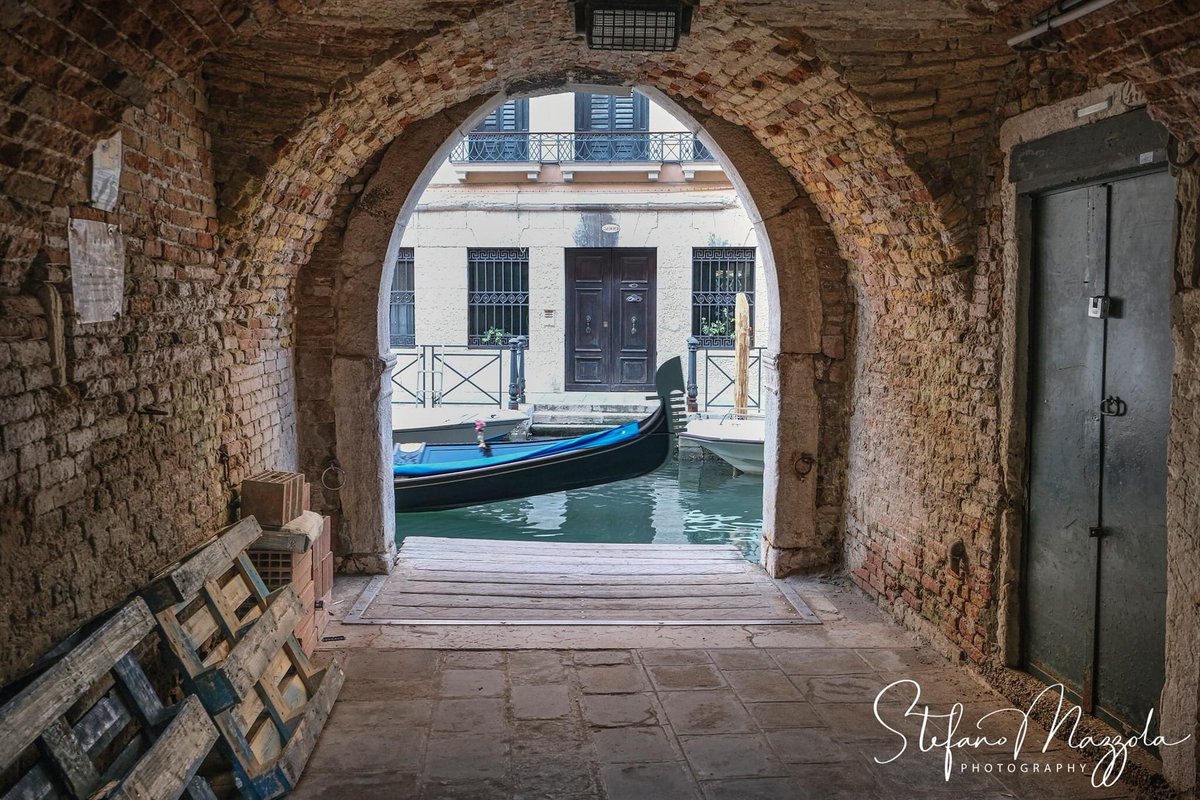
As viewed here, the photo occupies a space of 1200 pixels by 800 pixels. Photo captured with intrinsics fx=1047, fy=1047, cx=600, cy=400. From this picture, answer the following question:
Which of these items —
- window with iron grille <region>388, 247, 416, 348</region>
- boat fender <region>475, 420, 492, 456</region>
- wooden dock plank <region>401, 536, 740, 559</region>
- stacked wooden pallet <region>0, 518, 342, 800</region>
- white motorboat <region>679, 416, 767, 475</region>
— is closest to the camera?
stacked wooden pallet <region>0, 518, 342, 800</region>

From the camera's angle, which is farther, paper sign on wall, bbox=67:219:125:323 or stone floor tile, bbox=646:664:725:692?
stone floor tile, bbox=646:664:725:692

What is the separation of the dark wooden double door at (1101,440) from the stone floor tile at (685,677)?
1.19 meters

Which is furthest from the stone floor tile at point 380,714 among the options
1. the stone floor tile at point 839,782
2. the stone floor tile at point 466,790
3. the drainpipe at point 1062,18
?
the drainpipe at point 1062,18

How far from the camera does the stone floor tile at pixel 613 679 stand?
401cm

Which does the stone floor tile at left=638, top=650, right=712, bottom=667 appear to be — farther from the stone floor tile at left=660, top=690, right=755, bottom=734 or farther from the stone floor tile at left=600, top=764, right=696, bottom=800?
the stone floor tile at left=600, top=764, right=696, bottom=800

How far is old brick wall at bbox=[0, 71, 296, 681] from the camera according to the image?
8.24 feet

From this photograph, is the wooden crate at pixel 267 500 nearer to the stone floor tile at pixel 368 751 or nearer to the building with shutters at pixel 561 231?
the stone floor tile at pixel 368 751

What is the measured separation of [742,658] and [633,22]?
8.35 feet

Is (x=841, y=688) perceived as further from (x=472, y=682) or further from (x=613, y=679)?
(x=472, y=682)

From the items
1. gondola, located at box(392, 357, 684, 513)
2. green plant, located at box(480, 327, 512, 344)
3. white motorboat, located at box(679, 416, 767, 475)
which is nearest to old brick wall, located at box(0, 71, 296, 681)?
gondola, located at box(392, 357, 684, 513)

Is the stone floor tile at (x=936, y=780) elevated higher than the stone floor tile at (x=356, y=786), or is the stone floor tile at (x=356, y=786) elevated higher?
the stone floor tile at (x=356, y=786)

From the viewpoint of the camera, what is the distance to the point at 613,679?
13.5 ft

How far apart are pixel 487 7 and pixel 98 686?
2495 mm

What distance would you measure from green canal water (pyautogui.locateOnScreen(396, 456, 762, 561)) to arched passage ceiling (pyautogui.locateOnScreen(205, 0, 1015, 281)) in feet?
13.5
